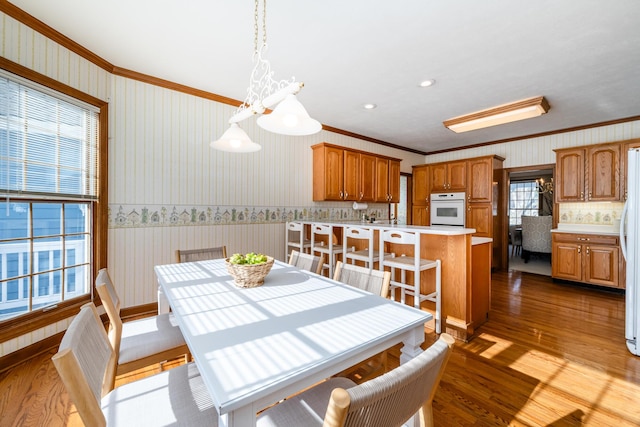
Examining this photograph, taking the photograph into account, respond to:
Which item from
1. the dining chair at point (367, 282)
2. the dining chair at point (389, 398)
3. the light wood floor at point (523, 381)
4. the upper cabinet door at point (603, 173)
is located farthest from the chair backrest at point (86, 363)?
the upper cabinet door at point (603, 173)

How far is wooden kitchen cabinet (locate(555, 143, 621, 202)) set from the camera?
12.9 feet

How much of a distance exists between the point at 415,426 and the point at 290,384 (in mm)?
516

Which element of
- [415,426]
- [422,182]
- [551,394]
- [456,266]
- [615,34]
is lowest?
[551,394]

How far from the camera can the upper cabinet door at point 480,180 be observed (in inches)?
195

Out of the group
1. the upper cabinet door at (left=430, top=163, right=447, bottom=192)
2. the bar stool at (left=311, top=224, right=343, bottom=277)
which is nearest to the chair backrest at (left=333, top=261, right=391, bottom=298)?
the bar stool at (left=311, top=224, right=343, bottom=277)

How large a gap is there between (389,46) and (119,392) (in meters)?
2.88

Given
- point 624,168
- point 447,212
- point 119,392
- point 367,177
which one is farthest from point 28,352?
point 624,168

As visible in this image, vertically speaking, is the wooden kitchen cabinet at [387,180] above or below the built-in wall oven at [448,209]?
above

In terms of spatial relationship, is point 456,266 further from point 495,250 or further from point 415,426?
point 495,250

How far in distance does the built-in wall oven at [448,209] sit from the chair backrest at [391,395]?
5142 mm

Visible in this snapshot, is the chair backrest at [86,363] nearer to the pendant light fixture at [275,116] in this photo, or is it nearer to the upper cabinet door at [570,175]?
the pendant light fixture at [275,116]

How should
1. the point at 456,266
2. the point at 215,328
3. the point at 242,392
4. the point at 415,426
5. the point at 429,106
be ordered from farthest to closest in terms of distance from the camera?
1. the point at 429,106
2. the point at 456,266
3. the point at 215,328
4. the point at 415,426
5. the point at 242,392

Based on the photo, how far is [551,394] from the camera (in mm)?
1779

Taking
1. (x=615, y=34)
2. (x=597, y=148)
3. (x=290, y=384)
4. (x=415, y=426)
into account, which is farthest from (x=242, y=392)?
(x=597, y=148)
